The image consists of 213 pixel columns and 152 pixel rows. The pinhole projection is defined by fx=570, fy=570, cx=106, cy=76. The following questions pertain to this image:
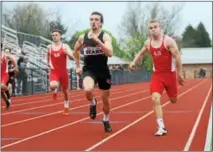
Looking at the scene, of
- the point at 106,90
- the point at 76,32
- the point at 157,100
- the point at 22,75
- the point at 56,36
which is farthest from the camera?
the point at 76,32

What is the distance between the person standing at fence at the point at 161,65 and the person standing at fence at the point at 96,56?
1.72 feet

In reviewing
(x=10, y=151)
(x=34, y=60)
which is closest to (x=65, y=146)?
(x=10, y=151)

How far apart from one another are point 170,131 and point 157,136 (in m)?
0.78

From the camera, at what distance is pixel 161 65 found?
375 inches

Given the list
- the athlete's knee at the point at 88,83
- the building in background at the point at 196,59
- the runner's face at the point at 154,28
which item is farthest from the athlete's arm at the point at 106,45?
the building in background at the point at 196,59

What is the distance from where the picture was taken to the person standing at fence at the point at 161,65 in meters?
9.31

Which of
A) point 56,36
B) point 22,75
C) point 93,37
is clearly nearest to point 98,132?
point 93,37

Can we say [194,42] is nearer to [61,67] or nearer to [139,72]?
[139,72]

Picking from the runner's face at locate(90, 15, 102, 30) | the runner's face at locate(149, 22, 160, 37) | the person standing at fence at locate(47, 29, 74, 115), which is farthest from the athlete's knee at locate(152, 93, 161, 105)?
the person standing at fence at locate(47, 29, 74, 115)

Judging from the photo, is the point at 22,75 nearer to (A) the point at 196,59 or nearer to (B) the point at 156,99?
(B) the point at 156,99

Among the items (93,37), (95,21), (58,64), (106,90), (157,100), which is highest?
(95,21)

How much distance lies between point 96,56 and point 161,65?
1097mm

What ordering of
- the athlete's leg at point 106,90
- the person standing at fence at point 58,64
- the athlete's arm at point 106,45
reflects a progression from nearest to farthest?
the athlete's arm at point 106,45, the athlete's leg at point 106,90, the person standing at fence at point 58,64

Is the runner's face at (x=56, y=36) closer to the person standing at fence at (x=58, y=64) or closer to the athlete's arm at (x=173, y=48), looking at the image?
the person standing at fence at (x=58, y=64)
